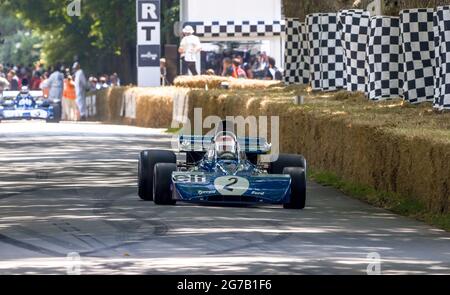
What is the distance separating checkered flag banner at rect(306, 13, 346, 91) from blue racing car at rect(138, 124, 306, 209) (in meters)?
12.0

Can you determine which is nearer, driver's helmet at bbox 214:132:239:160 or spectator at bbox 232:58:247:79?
driver's helmet at bbox 214:132:239:160

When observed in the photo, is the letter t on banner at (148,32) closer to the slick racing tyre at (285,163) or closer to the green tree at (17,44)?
the slick racing tyre at (285,163)

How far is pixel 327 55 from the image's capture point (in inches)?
1226

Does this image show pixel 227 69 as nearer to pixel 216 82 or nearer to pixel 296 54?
pixel 216 82

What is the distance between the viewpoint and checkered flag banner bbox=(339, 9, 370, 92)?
27.5 metres

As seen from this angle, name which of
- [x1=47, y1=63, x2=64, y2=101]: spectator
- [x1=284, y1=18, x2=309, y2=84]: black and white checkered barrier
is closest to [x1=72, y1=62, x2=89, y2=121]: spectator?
[x1=47, y1=63, x2=64, y2=101]: spectator

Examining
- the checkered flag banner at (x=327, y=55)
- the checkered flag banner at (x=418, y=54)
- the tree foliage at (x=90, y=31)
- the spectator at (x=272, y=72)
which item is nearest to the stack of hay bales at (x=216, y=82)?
the spectator at (x=272, y=72)

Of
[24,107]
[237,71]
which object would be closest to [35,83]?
[24,107]

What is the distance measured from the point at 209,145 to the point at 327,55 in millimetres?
12834

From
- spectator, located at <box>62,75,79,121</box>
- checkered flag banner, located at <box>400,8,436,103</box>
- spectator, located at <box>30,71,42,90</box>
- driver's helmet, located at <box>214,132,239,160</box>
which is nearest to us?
driver's helmet, located at <box>214,132,239,160</box>

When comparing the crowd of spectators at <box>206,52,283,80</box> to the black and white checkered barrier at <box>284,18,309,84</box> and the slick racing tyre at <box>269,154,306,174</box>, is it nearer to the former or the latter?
the black and white checkered barrier at <box>284,18,309,84</box>

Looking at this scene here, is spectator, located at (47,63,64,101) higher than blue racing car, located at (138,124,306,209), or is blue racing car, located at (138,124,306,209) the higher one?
blue racing car, located at (138,124,306,209)

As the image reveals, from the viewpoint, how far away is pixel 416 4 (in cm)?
2378
